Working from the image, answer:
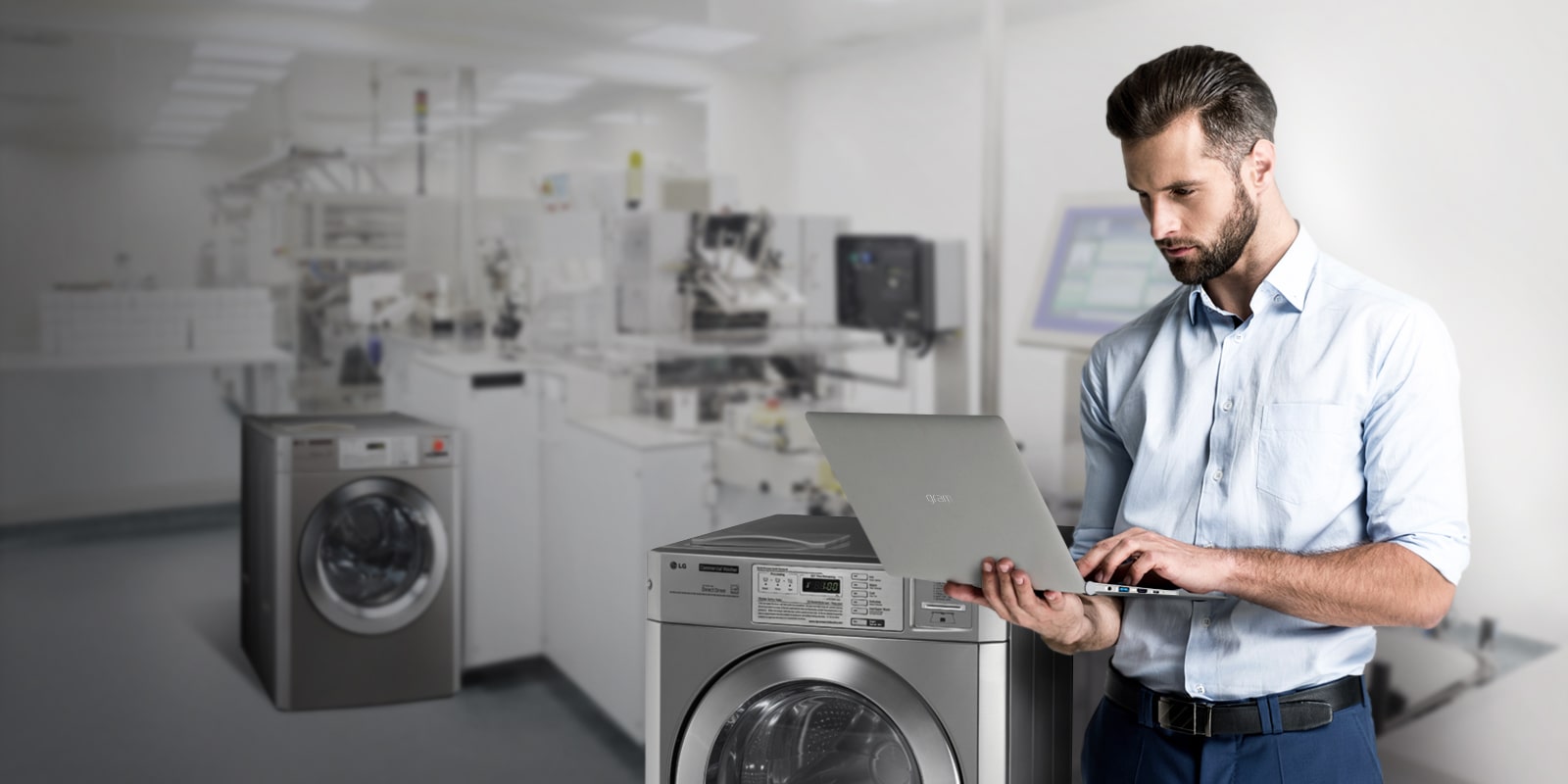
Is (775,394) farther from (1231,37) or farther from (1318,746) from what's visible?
(1318,746)

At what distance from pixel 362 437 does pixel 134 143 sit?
972 mm

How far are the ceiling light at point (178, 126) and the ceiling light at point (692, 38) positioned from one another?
4.57 ft

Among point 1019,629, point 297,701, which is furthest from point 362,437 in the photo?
point 1019,629

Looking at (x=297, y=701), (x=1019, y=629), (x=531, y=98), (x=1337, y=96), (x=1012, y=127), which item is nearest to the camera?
(x=1019, y=629)

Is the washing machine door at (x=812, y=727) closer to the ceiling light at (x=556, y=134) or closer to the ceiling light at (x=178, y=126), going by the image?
the ceiling light at (x=178, y=126)

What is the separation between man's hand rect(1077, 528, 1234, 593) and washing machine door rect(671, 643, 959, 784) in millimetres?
464

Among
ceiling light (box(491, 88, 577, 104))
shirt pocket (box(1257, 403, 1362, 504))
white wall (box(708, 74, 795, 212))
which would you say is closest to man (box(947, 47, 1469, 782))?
shirt pocket (box(1257, 403, 1362, 504))

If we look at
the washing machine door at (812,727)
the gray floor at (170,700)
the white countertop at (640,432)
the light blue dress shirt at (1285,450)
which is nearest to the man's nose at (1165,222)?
the light blue dress shirt at (1285,450)

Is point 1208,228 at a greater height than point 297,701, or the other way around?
point 1208,228

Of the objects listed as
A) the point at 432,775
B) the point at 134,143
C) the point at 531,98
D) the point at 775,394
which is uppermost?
the point at 531,98

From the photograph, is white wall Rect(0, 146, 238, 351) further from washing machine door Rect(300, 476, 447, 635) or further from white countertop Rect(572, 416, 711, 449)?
white countertop Rect(572, 416, 711, 449)

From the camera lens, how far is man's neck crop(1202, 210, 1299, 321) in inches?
52.9

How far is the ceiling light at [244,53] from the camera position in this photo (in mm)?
3107

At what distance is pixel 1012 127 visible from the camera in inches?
193
